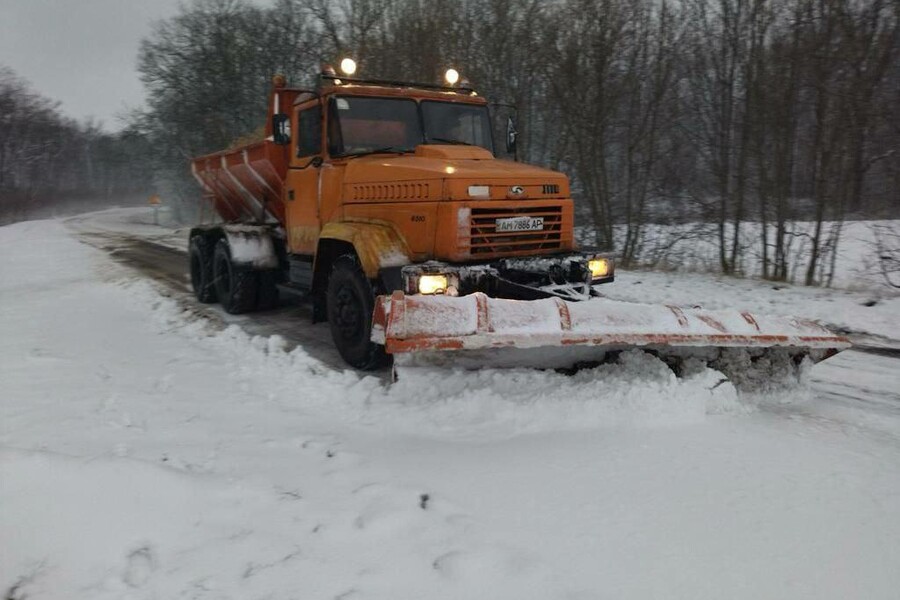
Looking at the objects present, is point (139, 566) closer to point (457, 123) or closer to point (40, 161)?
point (457, 123)

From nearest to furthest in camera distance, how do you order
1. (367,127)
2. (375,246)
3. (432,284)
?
(432,284), (375,246), (367,127)

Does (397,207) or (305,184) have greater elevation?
(305,184)

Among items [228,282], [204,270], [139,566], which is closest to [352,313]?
[139,566]

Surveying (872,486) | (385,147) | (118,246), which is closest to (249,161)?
(385,147)

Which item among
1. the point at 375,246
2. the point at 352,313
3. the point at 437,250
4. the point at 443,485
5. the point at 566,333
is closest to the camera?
the point at 443,485

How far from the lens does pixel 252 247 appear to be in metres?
7.75

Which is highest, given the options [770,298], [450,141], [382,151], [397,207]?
[450,141]

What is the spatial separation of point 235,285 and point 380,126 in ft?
10.3

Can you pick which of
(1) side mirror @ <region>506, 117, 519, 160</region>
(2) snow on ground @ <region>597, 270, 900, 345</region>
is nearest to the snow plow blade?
(2) snow on ground @ <region>597, 270, 900, 345</region>

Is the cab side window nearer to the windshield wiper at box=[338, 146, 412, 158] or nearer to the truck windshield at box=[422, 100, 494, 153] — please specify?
the windshield wiper at box=[338, 146, 412, 158]

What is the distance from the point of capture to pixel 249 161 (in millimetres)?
7746

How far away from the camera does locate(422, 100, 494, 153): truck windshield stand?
6.20 m

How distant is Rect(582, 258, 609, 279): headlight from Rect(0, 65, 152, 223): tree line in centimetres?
3718

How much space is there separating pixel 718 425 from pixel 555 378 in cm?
Result: 106
